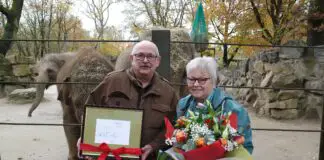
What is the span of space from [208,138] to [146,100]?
0.69 metres

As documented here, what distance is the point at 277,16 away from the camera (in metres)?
11.2

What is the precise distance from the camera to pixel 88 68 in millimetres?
3480

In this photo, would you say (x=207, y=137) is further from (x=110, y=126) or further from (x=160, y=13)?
(x=160, y=13)

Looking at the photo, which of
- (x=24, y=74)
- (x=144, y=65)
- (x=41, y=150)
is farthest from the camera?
(x=24, y=74)

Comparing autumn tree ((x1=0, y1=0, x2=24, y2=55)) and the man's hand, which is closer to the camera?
the man's hand

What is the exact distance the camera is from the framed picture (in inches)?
77.3

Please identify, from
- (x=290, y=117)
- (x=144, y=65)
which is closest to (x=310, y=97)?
(x=290, y=117)

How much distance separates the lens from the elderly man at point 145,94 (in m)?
2.17

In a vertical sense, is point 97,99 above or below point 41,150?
above

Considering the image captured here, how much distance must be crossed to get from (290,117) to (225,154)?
23.7 ft

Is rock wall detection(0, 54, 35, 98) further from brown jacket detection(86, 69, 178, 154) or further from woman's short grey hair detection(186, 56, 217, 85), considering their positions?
woman's short grey hair detection(186, 56, 217, 85)

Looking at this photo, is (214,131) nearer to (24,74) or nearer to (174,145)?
(174,145)

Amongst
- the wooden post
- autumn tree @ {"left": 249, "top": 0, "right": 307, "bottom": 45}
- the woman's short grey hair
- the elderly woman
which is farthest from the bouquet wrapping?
autumn tree @ {"left": 249, "top": 0, "right": 307, "bottom": 45}

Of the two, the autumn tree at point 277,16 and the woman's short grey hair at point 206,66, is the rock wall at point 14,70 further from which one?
the woman's short grey hair at point 206,66
